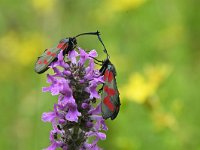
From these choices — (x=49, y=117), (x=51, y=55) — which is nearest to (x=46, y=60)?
(x=51, y=55)

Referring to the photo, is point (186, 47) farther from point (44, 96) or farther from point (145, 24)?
point (44, 96)

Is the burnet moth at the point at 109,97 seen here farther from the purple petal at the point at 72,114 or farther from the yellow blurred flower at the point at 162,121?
the yellow blurred flower at the point at 162,121

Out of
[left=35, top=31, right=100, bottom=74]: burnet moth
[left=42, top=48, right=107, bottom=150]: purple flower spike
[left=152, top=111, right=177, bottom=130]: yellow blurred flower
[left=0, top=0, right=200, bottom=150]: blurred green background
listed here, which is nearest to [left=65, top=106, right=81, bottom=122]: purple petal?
[left=42, top=48, right=107, bottom=150]: purple flower spike

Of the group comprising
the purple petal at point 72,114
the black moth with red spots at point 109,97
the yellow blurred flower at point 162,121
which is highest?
the yellow blurred flower at point 162,121

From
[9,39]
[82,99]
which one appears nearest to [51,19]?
[9,39]

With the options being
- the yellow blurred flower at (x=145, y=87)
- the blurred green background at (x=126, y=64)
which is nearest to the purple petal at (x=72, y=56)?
the blurred green background at (x=126, y=64)
